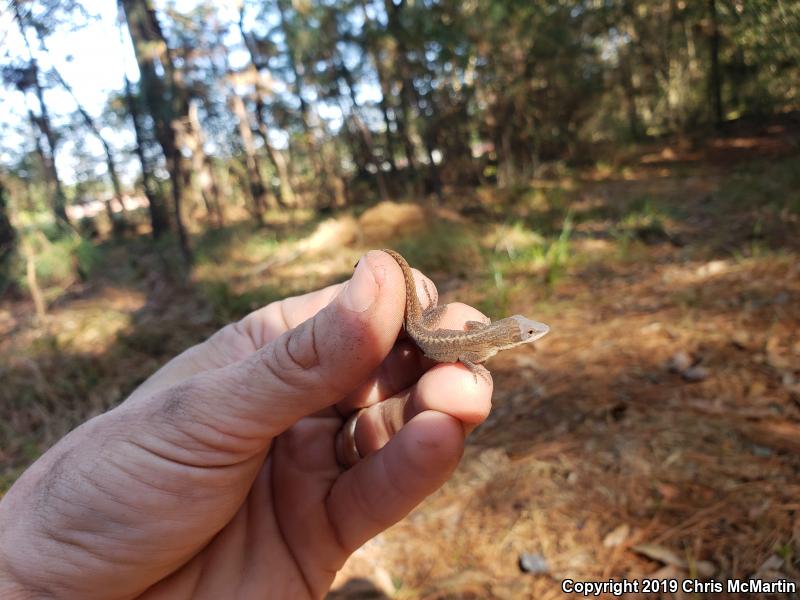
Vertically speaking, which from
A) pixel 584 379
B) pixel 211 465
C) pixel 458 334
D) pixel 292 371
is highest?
pixel 292 371

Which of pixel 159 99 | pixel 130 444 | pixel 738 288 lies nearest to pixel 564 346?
pixel 738 288

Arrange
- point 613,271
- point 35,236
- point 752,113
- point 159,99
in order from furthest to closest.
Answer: point 752,113 < point 159,99 < point 35,236 < point 613,271

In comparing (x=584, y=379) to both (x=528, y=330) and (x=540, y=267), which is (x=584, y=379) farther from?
(x=540, y=267)

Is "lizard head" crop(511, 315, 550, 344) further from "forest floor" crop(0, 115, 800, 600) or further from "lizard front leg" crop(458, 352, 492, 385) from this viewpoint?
"forest floor" crop(0, 115, 800, 600)

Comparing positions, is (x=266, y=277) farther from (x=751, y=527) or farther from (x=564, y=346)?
(x=751, y=527)

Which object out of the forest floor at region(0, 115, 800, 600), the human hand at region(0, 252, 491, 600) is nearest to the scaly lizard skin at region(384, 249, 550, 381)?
the human hand at region(0, 252, 491, 600)

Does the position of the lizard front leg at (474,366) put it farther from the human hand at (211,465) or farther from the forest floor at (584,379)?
the forest floor at (584,379)

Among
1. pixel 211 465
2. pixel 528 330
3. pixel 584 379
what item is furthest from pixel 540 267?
pixel 211 465
